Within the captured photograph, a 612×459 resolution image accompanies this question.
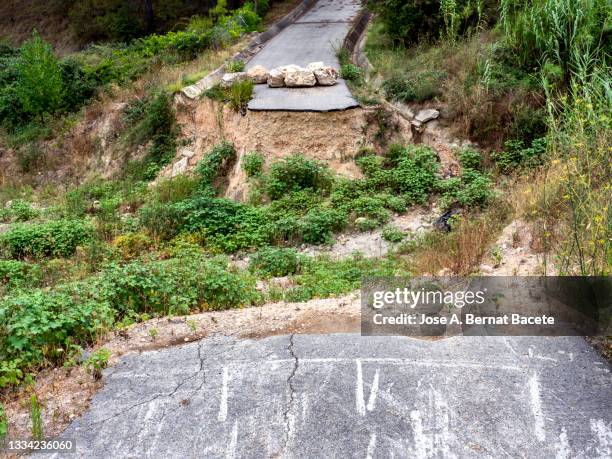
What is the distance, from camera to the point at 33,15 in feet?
93.0

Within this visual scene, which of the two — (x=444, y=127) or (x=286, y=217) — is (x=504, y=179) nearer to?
(x=444, y=127)

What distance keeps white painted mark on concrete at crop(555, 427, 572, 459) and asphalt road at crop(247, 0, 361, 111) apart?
9.45 meters

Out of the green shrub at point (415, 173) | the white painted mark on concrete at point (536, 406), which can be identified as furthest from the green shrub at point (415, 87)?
the white painted mark on concrete at point (536, 406)

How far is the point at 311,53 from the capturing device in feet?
55.1

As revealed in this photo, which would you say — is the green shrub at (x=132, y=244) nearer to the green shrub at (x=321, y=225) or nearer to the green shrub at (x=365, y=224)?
the green shrub at (x=321, y=225)

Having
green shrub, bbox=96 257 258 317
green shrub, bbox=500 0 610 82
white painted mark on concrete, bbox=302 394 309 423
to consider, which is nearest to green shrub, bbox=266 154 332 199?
green shrub, bbox=96 257 258 317

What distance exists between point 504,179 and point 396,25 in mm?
6164

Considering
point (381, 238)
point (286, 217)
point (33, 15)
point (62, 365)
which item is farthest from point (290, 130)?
point (33, 15)

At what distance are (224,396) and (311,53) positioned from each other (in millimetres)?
13162

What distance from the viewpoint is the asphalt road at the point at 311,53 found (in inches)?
527

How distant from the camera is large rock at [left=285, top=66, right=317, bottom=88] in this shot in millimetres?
14039

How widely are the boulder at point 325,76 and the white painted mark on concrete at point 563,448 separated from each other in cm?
1087

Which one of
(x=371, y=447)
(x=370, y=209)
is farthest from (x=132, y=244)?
(x=371, y=447)

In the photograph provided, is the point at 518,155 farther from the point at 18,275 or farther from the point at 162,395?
the point at 18,275
